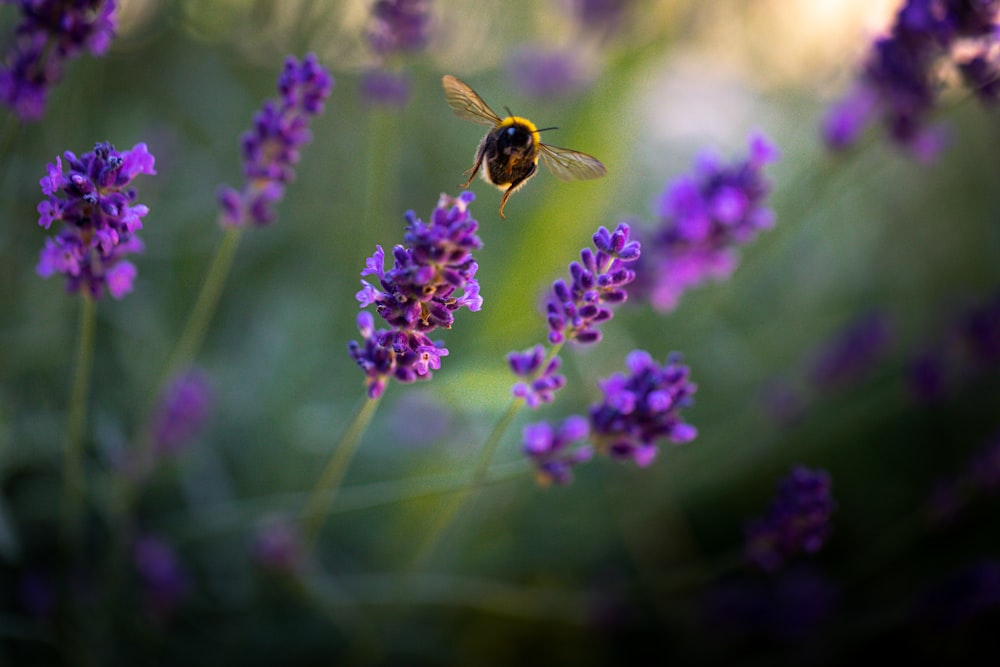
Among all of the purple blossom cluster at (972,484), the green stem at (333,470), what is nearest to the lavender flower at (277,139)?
the green stem at (333,470)

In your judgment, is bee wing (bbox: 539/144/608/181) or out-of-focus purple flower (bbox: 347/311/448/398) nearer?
out-of-focus purple flower (bbox: 347/311/448/398)

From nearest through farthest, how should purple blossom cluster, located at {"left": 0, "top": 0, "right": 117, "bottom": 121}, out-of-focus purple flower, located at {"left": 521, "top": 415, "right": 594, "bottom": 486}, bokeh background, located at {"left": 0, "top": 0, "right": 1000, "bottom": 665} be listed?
purple blossom cluster, located at {"left": 0, "top": 0, "right": 117, "bottom": 121} < out-of-focus purple flower, located at {"left": 521, "top": 415, "right": 594, "bottom": 486} < bokeh background, located at {"left": 0, "top": 0, "right": 1000, "bottom": 665}

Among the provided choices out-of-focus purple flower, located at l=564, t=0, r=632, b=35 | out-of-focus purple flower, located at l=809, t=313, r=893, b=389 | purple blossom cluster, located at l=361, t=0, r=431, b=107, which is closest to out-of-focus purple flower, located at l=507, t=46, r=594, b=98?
out-of-focus purple flower, located at l=564, t=0, r=632, b=35

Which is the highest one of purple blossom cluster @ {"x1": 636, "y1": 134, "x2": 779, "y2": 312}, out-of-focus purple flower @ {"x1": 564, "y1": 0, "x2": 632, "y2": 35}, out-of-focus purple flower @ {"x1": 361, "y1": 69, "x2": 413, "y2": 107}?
out-of-focus purple flower @ {"x1": 564, "y1": 0, "x2": 632, "y2": 35}

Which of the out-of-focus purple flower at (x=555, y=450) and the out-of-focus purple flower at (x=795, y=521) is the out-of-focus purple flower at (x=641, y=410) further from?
the out-of-focus purple flower at (x=795, y=521)

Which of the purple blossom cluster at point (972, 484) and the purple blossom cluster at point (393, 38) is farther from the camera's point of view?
the purple blossom cluster at point (972, 484)

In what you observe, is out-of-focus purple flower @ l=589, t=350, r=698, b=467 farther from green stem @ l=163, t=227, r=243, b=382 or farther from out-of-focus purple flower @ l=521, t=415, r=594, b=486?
green stem @ l=163, t=227, r=243, b=382
